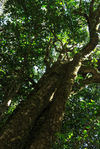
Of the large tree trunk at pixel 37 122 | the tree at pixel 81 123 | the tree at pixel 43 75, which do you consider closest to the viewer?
the tree at pixel 81 123

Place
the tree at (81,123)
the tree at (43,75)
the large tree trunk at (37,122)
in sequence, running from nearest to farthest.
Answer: the tree at (81,123) → the large tree trunk at (37,122) → the tree at (43,75)

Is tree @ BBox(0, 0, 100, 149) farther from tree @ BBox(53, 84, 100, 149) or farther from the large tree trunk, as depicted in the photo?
tree @ BBox(53, 84, 100, 149)

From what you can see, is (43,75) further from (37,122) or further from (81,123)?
(81,123)

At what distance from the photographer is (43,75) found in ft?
24.4

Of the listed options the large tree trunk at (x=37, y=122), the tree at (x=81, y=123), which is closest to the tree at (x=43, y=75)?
the large tree trunk at (x=37, y=122)

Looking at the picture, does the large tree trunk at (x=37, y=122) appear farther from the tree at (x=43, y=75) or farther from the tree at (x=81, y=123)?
the tree at (x=81, y=123)

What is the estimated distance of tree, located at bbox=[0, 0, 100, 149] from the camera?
338cm

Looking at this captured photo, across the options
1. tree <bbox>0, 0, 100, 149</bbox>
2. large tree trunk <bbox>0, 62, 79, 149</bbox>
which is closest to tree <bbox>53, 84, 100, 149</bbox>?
large tree trunk <bbox>0, 62, 79, 149</bbox>

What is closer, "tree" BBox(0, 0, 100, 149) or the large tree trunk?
the large tree trunk

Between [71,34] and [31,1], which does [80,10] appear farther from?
[31,1]

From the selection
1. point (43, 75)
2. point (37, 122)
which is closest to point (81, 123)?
point (37, 122)

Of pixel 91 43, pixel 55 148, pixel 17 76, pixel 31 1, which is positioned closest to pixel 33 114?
pixel 55 148

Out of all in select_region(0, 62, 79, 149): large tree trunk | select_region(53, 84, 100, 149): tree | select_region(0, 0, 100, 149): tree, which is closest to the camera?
select_region(53, 84, 100, 149): tree

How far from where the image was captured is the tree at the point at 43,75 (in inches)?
133
